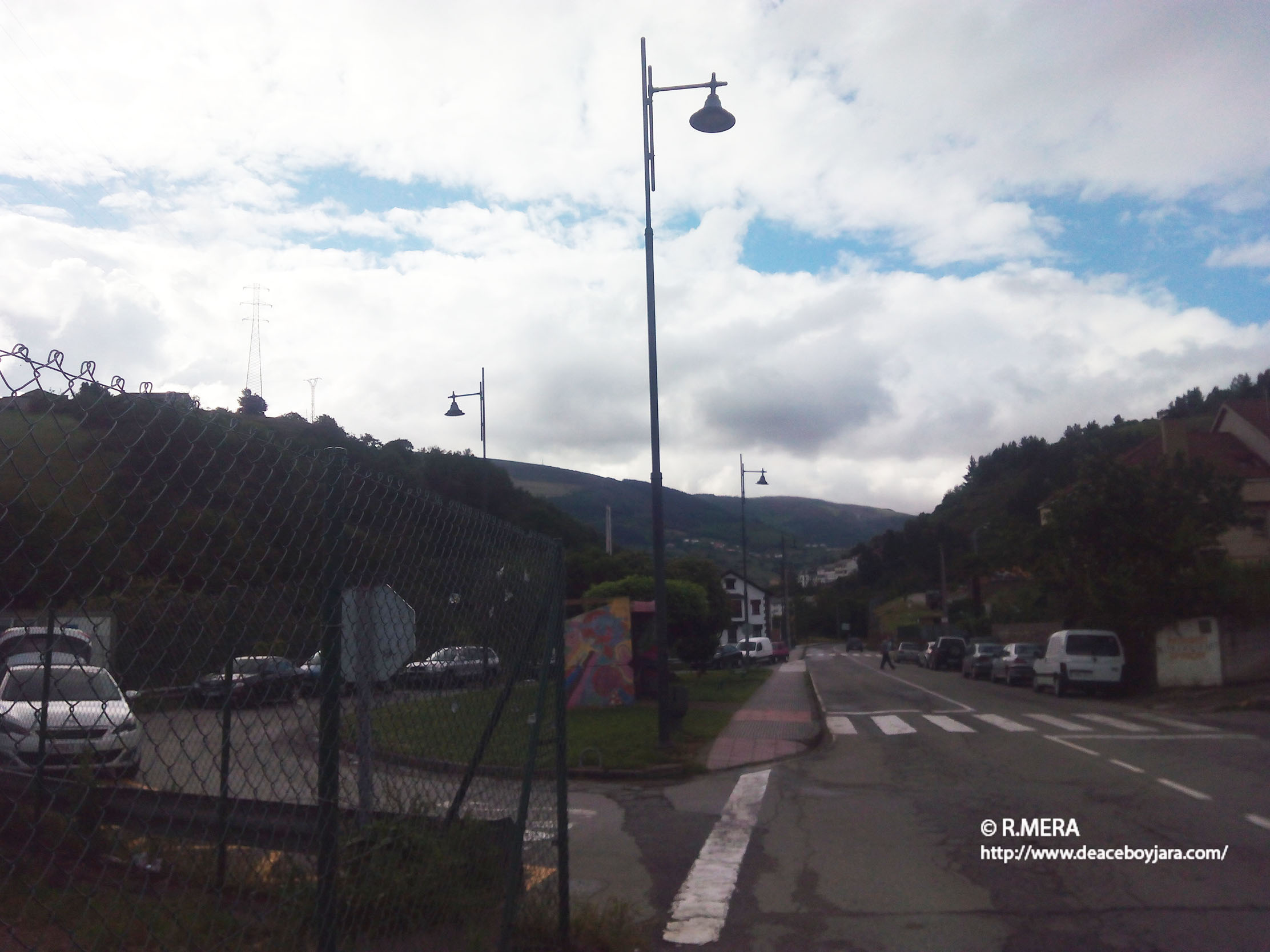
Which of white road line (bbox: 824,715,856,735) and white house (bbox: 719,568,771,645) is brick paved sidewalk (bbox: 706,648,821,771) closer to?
white road line (bbox: 824,715,856,735)

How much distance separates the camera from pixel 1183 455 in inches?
996

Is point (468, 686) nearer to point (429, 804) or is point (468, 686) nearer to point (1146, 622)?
point (429, 804)

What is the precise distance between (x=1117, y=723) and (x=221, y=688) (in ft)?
60.5

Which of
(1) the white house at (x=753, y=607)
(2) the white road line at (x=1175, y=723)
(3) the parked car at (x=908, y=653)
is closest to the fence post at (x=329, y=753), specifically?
(2) the white road line at (x=1175, y=723)

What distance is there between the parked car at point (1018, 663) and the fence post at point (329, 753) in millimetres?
30147

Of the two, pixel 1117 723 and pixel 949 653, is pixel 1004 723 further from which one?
pixel 949 653

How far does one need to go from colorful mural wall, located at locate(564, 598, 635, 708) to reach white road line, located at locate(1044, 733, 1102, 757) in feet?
28.2

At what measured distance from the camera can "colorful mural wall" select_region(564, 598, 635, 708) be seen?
69.3 ft

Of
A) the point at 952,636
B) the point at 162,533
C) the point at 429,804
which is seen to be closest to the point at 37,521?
the point at 162,533

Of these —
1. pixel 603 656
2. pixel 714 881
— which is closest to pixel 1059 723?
pixel 603 656

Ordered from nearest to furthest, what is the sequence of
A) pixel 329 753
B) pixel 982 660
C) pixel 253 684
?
pixel 253 684 → pixel 329 753 → pixel 982 660

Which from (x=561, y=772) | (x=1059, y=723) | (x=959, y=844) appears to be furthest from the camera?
(x=1059, y=723)

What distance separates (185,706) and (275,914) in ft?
2.74

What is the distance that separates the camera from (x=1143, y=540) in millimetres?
24234
